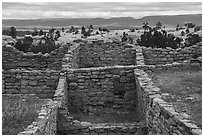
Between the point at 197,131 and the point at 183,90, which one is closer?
the point at 197,131

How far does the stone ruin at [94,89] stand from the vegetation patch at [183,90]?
1.12 ft

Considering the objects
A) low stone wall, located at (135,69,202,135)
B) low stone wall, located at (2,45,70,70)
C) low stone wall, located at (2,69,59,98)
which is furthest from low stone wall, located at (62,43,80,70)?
low stone wall, located at (135,69,202,135)

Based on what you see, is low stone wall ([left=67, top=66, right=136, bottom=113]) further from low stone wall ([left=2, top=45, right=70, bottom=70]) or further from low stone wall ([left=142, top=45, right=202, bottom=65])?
low stone wall ([left=2, top=45, right=70, bottom=70])

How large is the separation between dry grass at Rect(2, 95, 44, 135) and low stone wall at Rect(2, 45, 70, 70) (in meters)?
7.42

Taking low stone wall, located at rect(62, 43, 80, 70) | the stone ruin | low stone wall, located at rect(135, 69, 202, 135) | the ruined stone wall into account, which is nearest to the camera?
low stone wall, located at rect(135, 69, 202, 135)

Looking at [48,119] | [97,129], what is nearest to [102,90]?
[97,129]

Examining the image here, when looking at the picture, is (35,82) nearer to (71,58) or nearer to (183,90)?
(71,58)

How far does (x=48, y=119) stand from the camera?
9766 mm

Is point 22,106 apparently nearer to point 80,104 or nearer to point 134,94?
point 80,104

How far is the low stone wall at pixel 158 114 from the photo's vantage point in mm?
8784

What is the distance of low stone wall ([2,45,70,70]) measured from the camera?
19203mm

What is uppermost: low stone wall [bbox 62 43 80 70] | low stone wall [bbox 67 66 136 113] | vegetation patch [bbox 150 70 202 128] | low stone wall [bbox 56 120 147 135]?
low stone wall [bbox 62 43 80 70]

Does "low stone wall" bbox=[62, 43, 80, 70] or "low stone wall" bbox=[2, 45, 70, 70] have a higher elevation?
"low stone wall" bbox=[62, 43, 80, 70]

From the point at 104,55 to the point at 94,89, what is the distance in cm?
443
